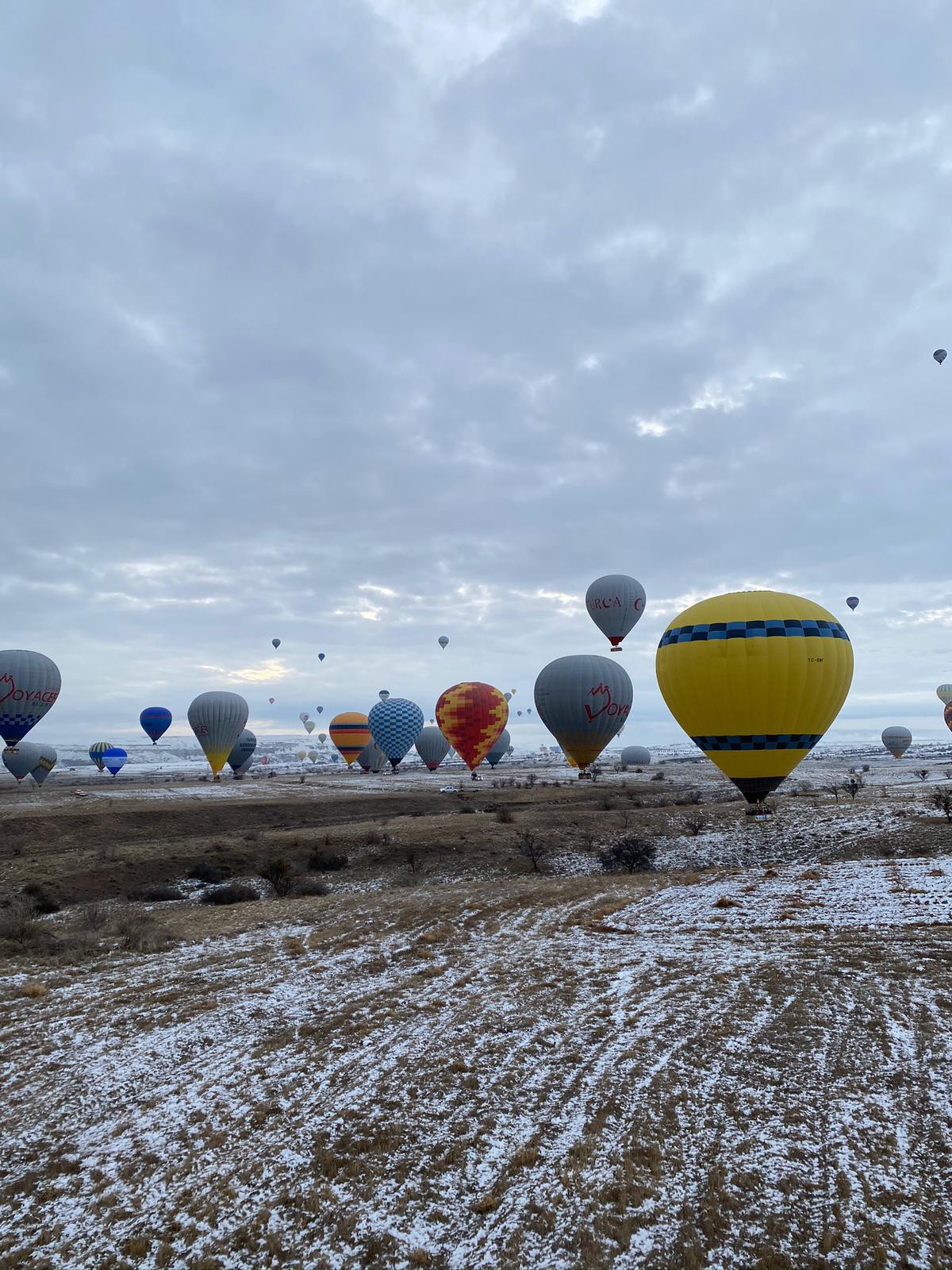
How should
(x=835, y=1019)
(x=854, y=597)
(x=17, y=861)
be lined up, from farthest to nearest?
(x=854, y=597) → (x=17, y=861) → (x=835, y=1019)

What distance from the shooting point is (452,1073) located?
846cm

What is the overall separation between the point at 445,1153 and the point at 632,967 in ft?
20.1

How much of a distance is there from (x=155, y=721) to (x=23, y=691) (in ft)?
110

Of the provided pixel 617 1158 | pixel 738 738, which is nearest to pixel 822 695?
pixel 738 738

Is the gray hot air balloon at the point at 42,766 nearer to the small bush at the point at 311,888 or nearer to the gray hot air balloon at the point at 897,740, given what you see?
the small bush at the point at 311,888

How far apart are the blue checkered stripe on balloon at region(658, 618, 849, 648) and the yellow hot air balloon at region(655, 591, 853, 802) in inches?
1.0

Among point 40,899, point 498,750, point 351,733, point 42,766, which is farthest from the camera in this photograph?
point 498,750

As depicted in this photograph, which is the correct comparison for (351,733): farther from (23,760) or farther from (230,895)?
(230,895)

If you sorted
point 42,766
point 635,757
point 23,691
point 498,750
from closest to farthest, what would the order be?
1. point 23,691
2. point 42,766
3. point 498,750
4. point 635,757

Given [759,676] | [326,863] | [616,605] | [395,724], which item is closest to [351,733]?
[395,724]

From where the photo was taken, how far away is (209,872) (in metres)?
26.5

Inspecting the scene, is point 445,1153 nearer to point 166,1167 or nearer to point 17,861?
point 166,1167

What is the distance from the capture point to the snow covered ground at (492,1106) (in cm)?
575

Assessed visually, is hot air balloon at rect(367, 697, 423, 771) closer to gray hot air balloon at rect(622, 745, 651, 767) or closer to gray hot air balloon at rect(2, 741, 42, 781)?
gray hot air balloon at rect(2, 741, 42, 781)
